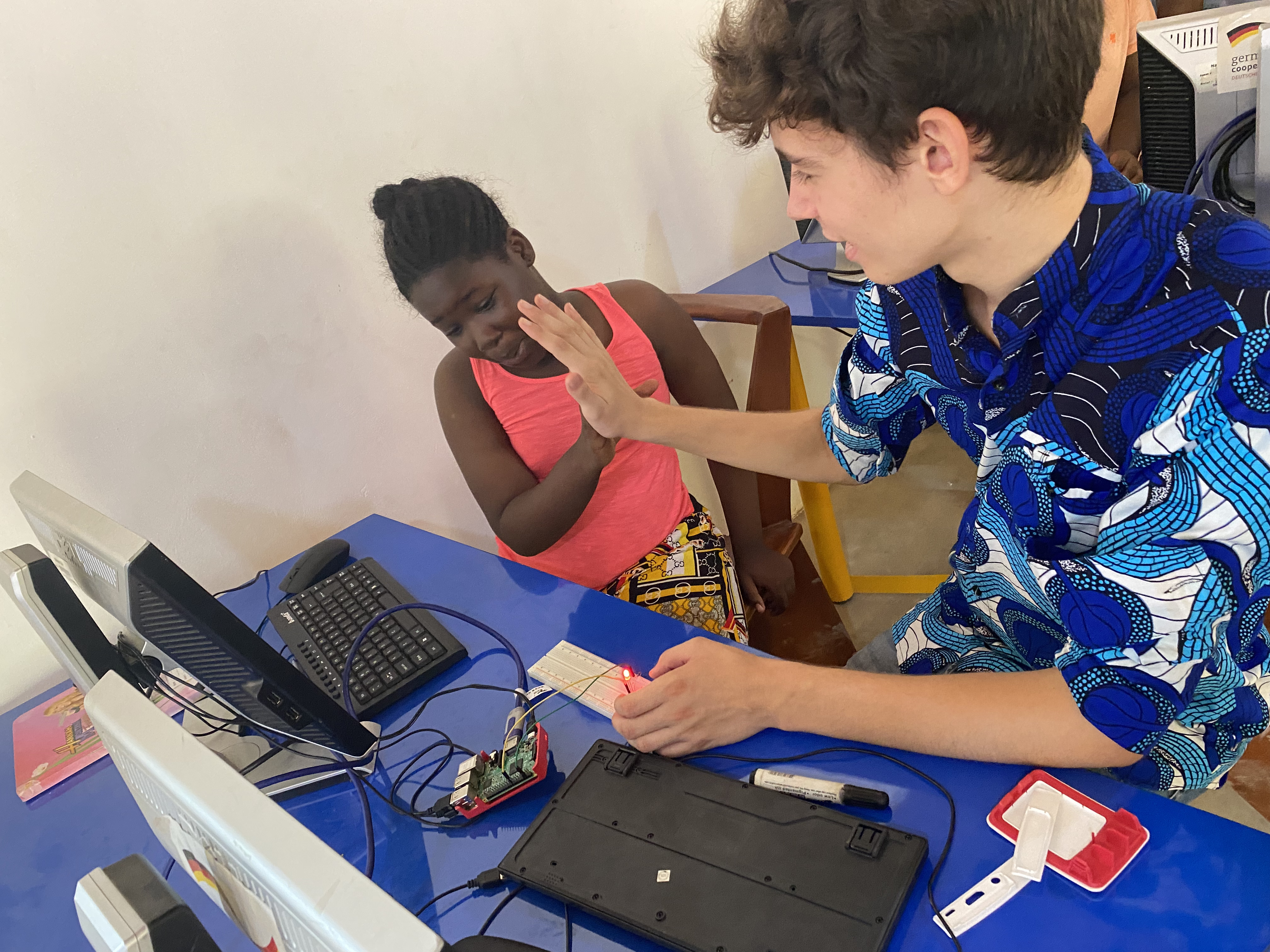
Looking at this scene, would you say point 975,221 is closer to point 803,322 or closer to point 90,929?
point 90,929

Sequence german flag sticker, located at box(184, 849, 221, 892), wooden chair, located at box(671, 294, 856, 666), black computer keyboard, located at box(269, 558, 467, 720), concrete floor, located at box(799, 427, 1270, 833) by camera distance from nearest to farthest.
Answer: german flag sticker, located at box(184, 849, 221, 892) < black computer keyboard, located at box(269, 558, 467, 720) < wooden chair, located at box(671, 294, 856, 666) < concrete floor, located at box(799, 427, 1270, 833)

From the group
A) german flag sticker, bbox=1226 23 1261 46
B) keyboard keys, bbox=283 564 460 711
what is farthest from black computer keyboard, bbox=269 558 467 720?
german flag sticker, bbox=1226 23 1261 46

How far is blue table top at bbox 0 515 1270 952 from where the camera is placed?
0.61 meters

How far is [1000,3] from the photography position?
0.60 m

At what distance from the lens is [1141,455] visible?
0.67 meters

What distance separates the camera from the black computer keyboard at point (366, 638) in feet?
3.40

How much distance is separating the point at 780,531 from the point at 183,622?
3.93 ft

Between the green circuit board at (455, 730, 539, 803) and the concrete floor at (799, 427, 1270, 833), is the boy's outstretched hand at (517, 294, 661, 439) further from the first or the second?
the concrete floor at (799, 427, 1270, 833)

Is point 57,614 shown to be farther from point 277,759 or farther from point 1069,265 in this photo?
point 1069,265

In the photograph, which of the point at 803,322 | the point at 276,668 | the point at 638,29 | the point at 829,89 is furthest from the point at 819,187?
the point at 638,29

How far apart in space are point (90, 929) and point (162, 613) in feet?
1.06

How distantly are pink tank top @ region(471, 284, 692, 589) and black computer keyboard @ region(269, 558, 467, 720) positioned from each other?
30cm

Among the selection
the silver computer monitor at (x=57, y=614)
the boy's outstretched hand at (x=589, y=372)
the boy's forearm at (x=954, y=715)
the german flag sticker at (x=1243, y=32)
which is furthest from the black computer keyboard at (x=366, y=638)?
the german flag sticker at (x=1243, y=32)

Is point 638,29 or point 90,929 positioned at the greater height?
point 638,29
